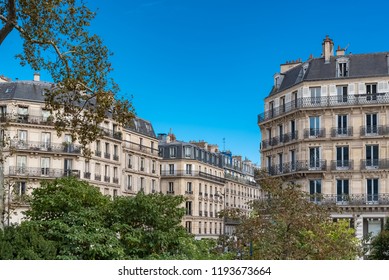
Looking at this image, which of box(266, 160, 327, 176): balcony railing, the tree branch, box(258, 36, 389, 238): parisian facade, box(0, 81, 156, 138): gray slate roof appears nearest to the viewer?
the tree branch

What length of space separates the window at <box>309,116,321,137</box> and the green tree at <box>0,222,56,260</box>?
3432cm

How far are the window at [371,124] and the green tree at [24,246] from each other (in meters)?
34.5

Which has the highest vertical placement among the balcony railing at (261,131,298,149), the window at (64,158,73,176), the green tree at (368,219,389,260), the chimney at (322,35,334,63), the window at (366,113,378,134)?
the chimney at (322,35,334,63)

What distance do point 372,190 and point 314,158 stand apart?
466 centimetres

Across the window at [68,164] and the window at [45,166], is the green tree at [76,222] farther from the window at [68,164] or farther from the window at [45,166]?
the window at [68,164]

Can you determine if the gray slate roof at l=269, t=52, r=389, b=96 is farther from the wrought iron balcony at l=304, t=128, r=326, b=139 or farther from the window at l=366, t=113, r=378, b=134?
the wrought iron balcony at l=304, t=128, r=326, b=139

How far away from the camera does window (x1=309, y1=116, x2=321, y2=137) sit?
48.2 meters

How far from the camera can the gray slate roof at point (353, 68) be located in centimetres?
4769

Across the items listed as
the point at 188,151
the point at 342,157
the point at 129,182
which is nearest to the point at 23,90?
the point at 129,182

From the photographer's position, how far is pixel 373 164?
46.4 m

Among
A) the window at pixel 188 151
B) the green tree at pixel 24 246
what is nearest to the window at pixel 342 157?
the green tree at pixel 24 246

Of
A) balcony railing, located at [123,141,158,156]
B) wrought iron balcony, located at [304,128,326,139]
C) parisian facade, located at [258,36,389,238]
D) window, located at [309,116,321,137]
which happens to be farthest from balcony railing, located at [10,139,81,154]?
window, located at [309,116,321,137]

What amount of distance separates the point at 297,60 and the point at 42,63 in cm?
3884
